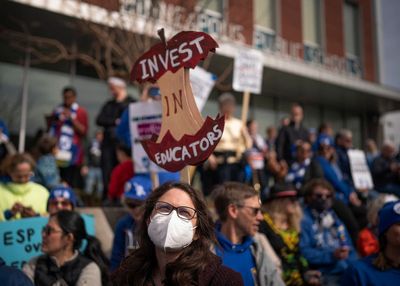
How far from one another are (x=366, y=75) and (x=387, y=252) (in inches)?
678

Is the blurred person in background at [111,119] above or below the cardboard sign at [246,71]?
below

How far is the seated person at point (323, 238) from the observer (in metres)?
4.42

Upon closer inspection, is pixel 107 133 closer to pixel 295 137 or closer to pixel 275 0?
pixel 295 137

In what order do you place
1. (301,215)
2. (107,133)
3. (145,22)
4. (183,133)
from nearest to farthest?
1. (183,133)
2. (301,215)
3. (107,133)
4. (145,22)

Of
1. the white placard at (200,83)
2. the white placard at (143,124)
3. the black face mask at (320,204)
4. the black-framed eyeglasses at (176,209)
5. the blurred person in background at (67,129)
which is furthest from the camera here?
the blurred person in background at (67,129)

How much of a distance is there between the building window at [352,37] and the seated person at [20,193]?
1549 cm

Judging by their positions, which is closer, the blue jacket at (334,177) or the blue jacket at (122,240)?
the blue jacket at (122,240)

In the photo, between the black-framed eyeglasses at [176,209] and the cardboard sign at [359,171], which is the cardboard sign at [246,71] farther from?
the black-framed eyeglasses at [176,209]

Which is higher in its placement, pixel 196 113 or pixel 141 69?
pixel 141 69

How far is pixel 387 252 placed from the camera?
3.02m

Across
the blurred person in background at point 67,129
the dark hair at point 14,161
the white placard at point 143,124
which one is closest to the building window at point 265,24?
the blurred person in background at point 67,129

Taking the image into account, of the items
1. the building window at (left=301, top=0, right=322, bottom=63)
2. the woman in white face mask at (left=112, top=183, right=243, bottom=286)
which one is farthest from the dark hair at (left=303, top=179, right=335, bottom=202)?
the building window at (left=301, top=0, right=322, bottom=63)

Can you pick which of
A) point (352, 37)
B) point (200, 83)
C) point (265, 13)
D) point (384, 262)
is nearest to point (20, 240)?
point (200, 83)

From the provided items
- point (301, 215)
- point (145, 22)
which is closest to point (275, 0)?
point (145, 22)
